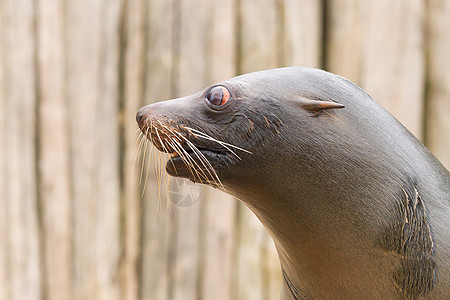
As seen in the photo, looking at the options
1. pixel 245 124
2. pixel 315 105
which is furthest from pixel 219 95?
pixel 315 105

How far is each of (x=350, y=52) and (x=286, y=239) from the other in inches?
63.1

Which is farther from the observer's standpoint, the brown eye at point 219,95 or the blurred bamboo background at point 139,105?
the blurred bamboo background at point 139,105

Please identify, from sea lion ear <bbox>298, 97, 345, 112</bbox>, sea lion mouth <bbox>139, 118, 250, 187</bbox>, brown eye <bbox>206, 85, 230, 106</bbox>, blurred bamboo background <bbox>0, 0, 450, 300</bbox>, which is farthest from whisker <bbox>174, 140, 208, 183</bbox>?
blurred bamboo background <bbox>0, 0, 450, 300</bbox>

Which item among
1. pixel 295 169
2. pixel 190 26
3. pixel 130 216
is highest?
pixel 190 26

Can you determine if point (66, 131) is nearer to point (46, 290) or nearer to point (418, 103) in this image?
point (46, 290)

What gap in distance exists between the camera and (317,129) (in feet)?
5.28

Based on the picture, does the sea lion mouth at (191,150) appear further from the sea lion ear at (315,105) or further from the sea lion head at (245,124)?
the sea lion ear at (315,105)

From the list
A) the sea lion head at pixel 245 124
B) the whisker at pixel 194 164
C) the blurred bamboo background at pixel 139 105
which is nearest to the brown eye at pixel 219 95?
the sea lion head at pixel 245 124

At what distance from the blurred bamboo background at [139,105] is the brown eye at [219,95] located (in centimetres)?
151

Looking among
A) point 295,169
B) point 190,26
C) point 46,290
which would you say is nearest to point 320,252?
point 295,169

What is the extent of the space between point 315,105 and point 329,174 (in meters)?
0.17

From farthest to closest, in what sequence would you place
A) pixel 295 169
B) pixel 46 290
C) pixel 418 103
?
1. pixel 46 290
2. pixel 418 103
3. pixel 295 169

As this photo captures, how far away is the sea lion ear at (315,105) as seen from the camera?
1589 mm

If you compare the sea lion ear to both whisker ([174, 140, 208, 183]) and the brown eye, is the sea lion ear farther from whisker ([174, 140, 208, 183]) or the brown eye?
whisker ([174, 140, 208, 183])
